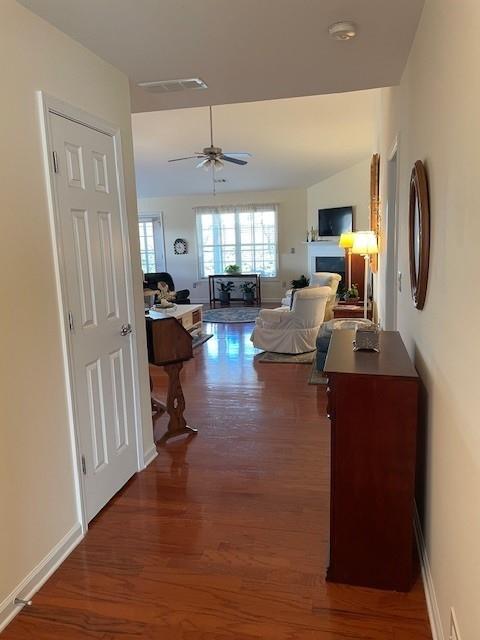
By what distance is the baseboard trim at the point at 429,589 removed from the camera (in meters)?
1.64

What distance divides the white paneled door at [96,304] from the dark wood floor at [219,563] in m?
0.27

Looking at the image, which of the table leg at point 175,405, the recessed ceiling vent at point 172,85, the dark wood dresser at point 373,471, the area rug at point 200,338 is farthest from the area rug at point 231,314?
the dark wood dresser at point 373,471

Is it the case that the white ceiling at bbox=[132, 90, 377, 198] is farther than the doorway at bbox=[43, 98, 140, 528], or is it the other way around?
the white ceiling at bbox=[132, 90, 377, 198]

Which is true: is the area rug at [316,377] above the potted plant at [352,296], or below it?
below

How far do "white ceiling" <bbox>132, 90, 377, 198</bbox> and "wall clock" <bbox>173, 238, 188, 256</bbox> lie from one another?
1.53m

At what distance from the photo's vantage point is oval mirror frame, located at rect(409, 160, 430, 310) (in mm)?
1894

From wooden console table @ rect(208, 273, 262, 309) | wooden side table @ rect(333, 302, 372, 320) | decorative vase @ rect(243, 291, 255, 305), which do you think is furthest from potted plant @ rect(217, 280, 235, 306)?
wooden side table @ rect(333, 302, 372, 320)

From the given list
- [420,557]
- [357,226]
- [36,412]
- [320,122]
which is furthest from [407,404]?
[357,226]

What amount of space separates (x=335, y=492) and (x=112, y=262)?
66.8 inches

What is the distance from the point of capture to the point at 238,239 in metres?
10.9

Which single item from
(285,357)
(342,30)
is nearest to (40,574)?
(342,30)

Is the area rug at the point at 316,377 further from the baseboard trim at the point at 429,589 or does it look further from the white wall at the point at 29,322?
the white wall at the point at 29,322

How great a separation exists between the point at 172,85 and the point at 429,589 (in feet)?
9.76

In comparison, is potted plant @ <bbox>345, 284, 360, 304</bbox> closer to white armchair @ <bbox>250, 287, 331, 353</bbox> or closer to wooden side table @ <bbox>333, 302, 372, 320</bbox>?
wooden side table @ <bbox>333, 302, 372, 320</bbox>
